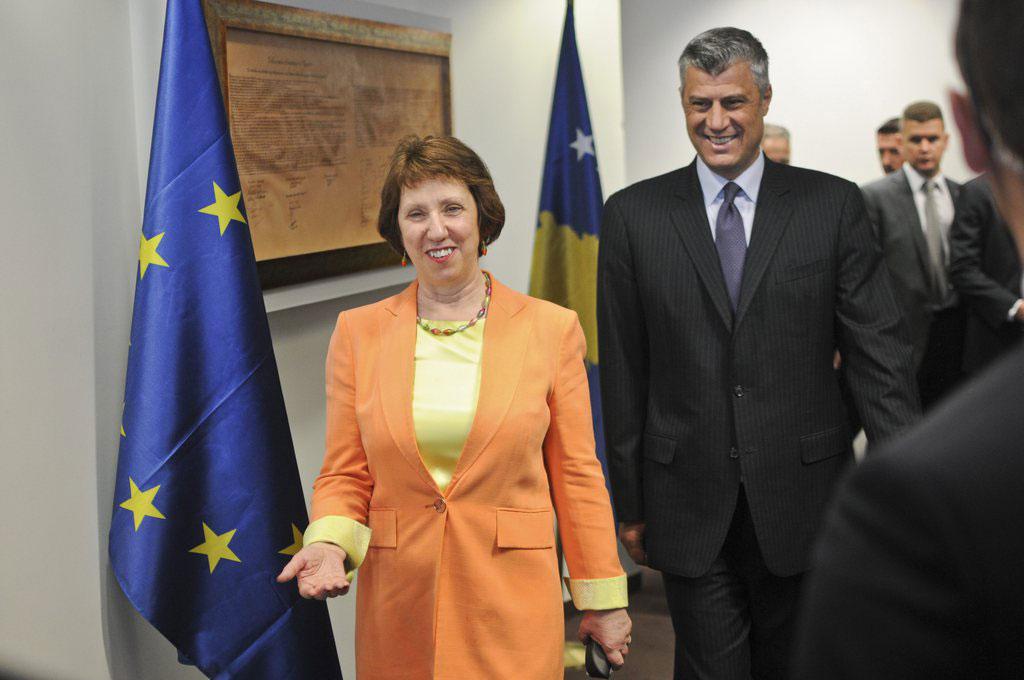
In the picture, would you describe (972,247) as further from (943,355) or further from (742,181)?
(742,181)

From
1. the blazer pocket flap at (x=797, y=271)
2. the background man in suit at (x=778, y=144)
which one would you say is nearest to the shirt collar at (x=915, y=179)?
the background man in suit at (x=778, y=144)

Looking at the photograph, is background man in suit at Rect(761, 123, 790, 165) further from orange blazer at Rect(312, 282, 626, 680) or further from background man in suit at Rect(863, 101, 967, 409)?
orange blazer at Rect(312, 282, 626, 680)

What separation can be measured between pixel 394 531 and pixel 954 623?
172 cm

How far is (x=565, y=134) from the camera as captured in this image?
402 cm

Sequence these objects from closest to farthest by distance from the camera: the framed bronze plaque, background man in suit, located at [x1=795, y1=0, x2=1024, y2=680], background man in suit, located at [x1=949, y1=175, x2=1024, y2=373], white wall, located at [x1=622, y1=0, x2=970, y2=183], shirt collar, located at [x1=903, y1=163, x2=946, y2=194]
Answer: background man in suit, located at [x1=795, y1=0, x2=1024, y2=680]
the framed bronze plaque
background man in suit, located at [x1=949, y1=175, x2=1024, y2=373]
shirt collar, located at [x1=903, y1=163, x2=946, y2=194]
white wall, located at [x1=622, y1=0, x2=970, y2=183]

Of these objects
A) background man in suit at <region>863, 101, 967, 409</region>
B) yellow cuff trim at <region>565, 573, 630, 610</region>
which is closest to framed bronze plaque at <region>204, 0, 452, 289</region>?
yellow cuff trim at <region>565, 573, 630, 610</region>

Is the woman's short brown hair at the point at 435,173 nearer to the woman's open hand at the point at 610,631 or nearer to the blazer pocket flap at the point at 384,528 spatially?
the blazer pocket flap at the point at 384,528

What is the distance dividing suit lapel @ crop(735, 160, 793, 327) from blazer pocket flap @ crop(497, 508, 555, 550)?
0.61 meters

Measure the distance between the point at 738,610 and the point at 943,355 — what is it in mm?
3189

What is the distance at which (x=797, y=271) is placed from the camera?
2.46 metres

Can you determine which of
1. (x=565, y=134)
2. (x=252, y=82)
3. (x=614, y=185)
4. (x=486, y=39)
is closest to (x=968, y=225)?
(x=614, y=185)

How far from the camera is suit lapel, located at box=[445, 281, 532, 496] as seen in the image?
222 centimetres

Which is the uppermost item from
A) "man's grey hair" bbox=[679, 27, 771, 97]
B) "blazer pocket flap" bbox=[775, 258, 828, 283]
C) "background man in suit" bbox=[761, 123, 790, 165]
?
"background man in suit" bbox=[761, 123, 790, 165]

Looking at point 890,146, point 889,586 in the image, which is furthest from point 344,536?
point 890,146
